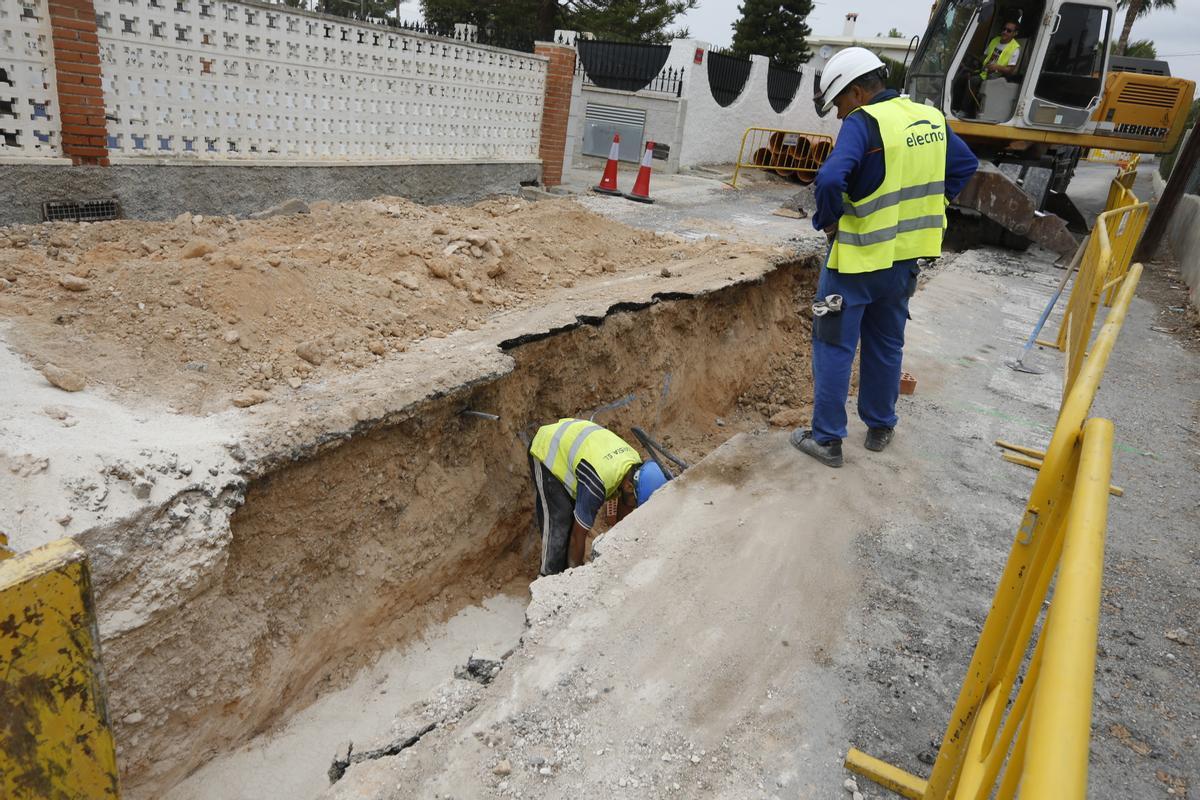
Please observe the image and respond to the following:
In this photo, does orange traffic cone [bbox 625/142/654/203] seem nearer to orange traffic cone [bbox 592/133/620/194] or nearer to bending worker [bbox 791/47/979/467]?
orange traffic cone [bbox 592/133/620/194]

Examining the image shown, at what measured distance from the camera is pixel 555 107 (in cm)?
991

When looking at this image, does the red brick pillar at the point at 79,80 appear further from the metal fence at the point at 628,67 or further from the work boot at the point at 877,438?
the metal fence at the point at 628,67

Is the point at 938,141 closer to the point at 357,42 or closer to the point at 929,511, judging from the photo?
the point at 929,511

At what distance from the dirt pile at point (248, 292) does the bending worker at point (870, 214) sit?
2.41m

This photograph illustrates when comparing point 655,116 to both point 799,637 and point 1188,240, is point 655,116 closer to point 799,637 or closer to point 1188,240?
point 1188,240

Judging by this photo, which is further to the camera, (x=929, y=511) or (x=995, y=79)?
(x=995, y=79)

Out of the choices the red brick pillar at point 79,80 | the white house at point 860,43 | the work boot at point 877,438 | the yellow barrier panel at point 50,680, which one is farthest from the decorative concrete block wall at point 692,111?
the white house at point 860,43

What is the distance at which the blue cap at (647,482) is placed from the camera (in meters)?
3.75

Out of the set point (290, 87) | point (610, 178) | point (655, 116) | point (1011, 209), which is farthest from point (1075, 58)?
point (290, 87)

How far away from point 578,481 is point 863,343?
1.67m

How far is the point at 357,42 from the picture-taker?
23.9 ft

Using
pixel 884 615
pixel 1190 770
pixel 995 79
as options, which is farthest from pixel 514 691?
pixel 995 79

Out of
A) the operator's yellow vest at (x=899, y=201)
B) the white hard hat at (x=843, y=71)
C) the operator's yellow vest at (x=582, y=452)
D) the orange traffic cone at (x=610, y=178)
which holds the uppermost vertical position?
the white hard hat at (x=843, y=71)

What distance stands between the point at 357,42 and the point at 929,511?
21.6 ft
